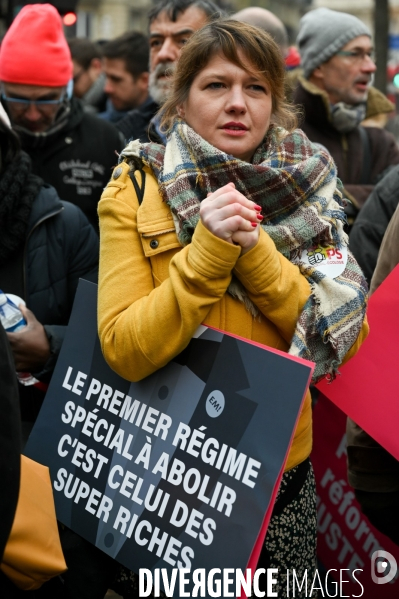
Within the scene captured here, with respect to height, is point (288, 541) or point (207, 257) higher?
point (207, 257)

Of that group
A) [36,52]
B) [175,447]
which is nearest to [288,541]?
[175,447]

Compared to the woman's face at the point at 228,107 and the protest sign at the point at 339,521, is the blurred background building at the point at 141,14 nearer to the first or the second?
the protest sign at the point at 339,521

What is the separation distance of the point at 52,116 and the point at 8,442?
297 cm

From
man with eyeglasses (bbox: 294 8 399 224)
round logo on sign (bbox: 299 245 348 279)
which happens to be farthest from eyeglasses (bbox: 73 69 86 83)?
round logo on sign (bbox: 299 245 348 279)

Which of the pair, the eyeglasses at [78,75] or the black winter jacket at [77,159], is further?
the eyeglasses at [78,75]

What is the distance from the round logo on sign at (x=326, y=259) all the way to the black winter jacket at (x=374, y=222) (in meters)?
1.07

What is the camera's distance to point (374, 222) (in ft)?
12.4

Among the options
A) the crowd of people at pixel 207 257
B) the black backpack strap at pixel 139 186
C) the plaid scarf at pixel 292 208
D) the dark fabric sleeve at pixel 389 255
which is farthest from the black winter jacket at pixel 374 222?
the black backpack strap at pixel 139 186

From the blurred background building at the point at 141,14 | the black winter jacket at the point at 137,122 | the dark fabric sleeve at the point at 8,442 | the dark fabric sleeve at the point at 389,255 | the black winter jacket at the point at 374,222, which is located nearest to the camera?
the dark fabric sleeve at the point at 8,442

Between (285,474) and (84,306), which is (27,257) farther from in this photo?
(285,474)

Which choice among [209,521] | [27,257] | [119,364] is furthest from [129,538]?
[27,257]

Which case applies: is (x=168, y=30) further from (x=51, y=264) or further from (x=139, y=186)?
(x=139, y=186)

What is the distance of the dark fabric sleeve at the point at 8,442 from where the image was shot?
2.04 meters

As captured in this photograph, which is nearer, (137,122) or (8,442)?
(8,442)
